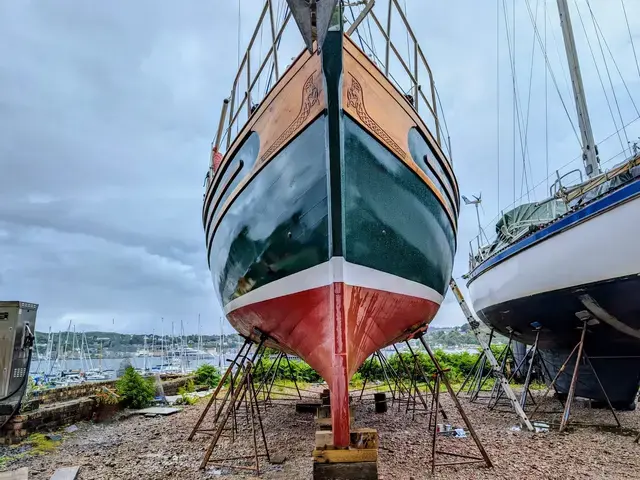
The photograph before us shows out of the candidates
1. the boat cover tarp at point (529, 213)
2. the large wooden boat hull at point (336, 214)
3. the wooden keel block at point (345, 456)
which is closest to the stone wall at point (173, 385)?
the large wooden boat hull at point (336, 214)

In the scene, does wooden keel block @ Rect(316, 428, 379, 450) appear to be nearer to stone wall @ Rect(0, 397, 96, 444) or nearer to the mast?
stone wall @ Rect(0, 397, 96, 444)

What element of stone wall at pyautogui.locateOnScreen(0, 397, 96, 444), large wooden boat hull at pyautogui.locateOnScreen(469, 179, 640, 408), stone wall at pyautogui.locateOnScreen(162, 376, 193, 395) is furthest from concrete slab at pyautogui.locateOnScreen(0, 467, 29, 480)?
large wooden boat hull at pyautogui.locateOnScreen(469, 179, 640, 408)

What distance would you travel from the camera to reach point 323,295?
3.02 metres

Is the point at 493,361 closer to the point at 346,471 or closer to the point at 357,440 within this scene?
the point at 357,440

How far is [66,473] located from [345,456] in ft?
8.94

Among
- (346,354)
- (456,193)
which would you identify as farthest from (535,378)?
(346,354)

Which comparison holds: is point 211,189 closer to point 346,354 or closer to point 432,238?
point 432,238

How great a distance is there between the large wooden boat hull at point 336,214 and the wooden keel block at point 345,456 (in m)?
0.08

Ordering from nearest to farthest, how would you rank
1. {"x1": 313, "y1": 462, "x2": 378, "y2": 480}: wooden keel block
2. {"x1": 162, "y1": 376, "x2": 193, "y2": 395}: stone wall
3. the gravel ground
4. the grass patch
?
{"x1": 313, "y1": 462, "x2": 378, "y2": 480}: wooden keel block
the gravel ground
the grass patch
{"x1": 162, "y1": 376, "x2": 193, "y2": 395}: stone wall

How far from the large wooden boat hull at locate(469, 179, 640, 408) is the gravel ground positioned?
0.78 meters

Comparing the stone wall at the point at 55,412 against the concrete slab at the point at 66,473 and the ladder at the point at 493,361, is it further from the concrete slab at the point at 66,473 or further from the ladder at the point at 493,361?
the ladder at the point at 493,361

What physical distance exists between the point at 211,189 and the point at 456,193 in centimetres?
322

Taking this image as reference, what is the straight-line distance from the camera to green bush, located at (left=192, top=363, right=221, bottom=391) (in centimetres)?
1148

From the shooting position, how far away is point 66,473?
363 cm
